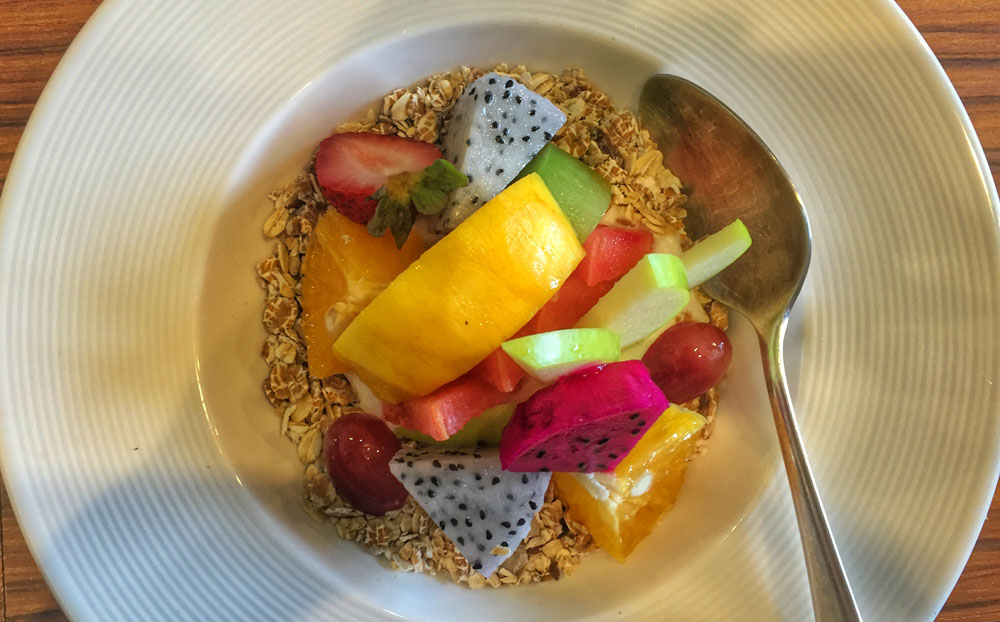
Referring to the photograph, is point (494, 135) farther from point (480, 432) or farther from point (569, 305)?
point (480, 432)

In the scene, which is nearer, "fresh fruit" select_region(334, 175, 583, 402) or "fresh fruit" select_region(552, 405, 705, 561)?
"fresh fruit" select_region(334, 175, 583, 402)

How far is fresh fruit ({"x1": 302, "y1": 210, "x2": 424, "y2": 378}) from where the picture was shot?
3.30ft

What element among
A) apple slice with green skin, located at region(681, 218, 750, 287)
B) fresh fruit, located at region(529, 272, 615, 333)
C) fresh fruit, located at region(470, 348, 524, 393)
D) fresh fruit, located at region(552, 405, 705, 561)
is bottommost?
fresh fruit, located at region(552, 405, 705, 561)

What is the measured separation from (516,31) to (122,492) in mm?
897

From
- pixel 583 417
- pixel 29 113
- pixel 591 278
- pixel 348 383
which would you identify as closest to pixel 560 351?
pixel 583 417

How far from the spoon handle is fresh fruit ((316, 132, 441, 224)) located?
64 cm

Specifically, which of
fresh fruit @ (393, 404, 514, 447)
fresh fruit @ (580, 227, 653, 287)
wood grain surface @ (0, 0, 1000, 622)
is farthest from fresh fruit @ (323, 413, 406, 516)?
wood grain surface @ (0, 0, 1000, 622)

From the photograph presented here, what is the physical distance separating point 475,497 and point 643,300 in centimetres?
38

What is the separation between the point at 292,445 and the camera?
1078 millimetres

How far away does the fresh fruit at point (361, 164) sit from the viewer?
101cm

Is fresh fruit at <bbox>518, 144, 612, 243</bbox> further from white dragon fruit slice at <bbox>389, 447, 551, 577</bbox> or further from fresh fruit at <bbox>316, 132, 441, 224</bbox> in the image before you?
white dragon fruit slice at <bbox>389, 447, 551, 577</bbox>

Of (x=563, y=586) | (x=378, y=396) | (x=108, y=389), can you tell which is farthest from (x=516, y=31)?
(x=563, y=586)

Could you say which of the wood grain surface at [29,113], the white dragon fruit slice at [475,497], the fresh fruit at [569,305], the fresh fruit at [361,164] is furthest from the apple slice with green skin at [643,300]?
the wood grain surface at [29,113]

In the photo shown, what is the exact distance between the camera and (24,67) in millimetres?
1099
